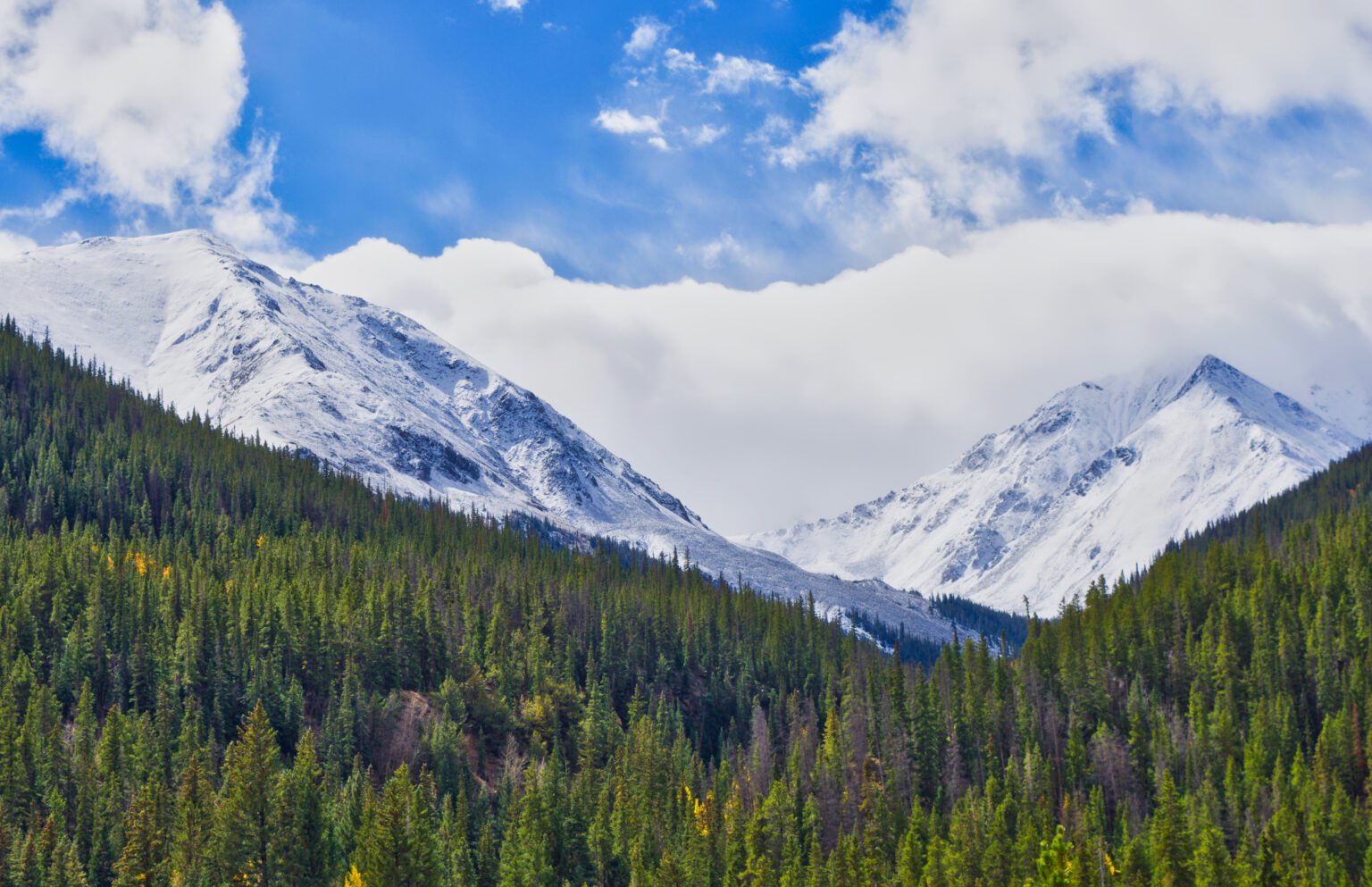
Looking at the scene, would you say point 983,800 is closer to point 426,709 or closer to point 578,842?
point 578,842

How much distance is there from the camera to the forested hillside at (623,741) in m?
113

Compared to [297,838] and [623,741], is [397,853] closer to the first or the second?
[297,838]

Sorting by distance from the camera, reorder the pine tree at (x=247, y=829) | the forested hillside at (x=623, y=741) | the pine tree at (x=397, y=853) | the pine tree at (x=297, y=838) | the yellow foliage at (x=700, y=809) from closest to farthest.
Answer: the pine tree at (x=397, y=853)
the pine tree at (x=247, y=829)
the pine tree at (x=297, y=838)
the forested hillside at (x=623, y=741)
the yellow foliage at (x=700, y=809)

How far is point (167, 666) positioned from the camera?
155250 millimetres

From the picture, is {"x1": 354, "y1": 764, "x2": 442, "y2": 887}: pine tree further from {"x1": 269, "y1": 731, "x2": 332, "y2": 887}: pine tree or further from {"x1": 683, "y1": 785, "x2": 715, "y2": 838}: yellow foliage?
{"x1": 683, "y1": 785, "x2": 715, "y2": 838}: yellow foliage

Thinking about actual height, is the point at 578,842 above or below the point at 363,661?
below

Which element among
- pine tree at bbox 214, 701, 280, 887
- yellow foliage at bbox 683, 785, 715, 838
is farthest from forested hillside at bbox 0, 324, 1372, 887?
yellow foliage at bbox 683, 785, 715, 838

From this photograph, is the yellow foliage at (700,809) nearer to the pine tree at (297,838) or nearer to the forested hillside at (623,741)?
the forested hillside at (623,741)

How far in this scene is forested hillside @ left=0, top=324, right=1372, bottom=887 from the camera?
370 feet

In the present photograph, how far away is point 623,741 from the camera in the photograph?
164250 millimetres

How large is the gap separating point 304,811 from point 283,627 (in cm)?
5833

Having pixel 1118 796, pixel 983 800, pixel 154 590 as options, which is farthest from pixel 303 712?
pixel 1118 796

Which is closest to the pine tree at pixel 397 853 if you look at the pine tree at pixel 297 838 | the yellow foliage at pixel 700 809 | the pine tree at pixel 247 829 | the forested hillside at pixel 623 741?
the forested hillside at pixel 623 741

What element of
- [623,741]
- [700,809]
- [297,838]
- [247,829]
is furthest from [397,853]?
[623,741]
